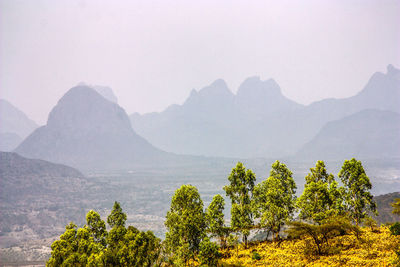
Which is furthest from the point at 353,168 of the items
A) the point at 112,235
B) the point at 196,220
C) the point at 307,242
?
the point at 112,235

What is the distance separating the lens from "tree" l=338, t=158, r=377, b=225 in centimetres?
3647

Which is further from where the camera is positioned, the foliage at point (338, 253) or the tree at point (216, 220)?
the tree at point (216, 220)

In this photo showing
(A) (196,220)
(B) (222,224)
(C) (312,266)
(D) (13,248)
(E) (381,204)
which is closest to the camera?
(C) (312,266)

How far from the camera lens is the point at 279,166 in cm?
4269

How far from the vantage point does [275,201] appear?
37.8m

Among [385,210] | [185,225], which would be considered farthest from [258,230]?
[385,210]

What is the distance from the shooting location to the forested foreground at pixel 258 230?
28.0 meters

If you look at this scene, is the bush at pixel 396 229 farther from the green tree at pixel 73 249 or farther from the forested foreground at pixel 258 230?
the green tree at pixel 73 249

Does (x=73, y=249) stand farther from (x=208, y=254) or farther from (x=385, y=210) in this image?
(x=385, y=210)

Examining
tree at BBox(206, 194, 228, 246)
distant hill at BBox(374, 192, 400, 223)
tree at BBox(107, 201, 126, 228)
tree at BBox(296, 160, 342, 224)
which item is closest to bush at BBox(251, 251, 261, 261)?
tree at BBox(206, 194, 228, 246)

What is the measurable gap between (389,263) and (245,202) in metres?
20.2

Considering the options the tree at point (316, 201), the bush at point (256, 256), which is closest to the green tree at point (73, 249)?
the bush at point (256, 256)

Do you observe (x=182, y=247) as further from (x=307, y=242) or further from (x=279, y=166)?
(x=279, y=166)

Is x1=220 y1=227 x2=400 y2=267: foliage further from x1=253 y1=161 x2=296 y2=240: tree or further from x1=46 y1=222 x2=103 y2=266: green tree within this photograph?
x1=46 y1=222 x2=103 y2=266: green tree
